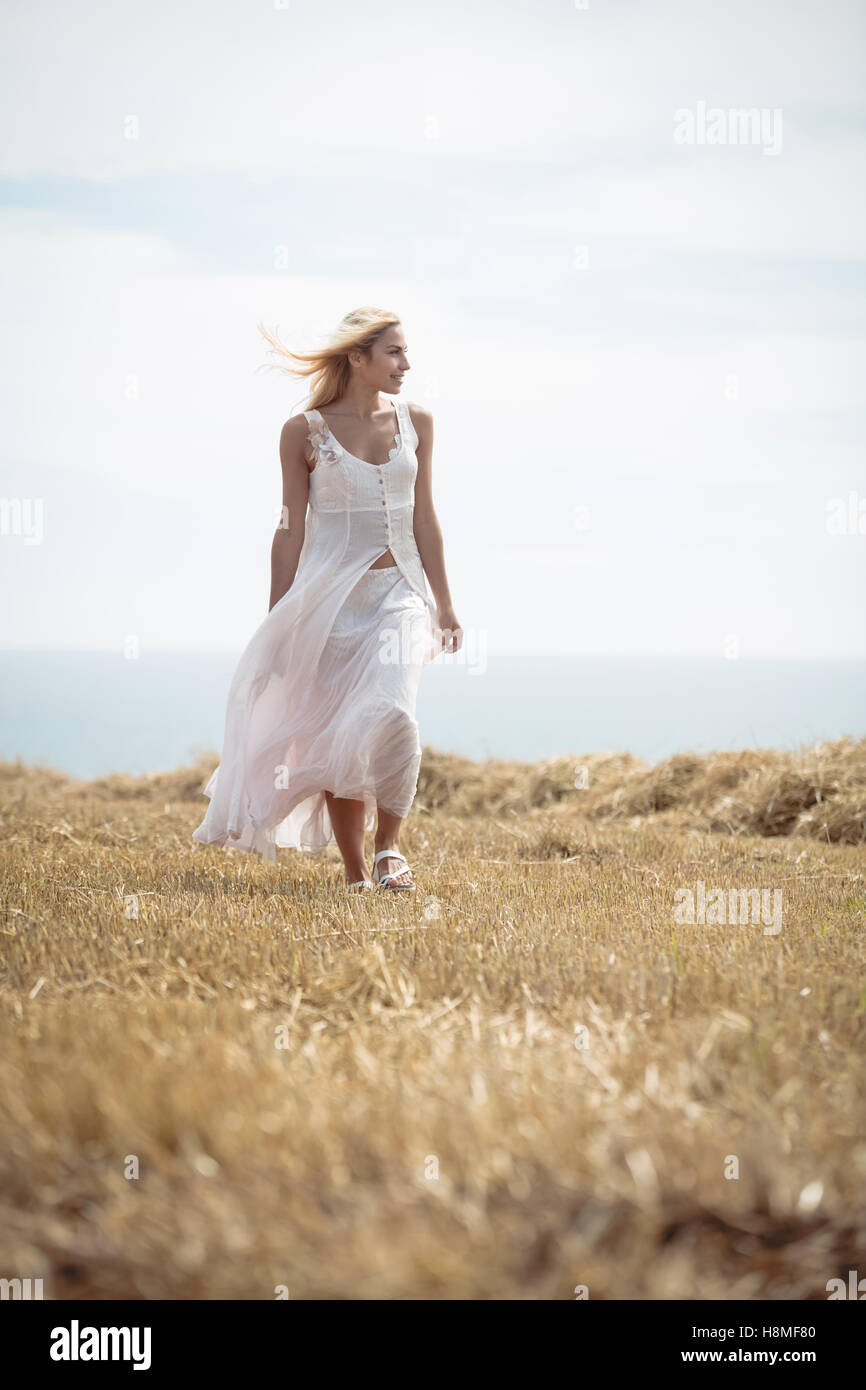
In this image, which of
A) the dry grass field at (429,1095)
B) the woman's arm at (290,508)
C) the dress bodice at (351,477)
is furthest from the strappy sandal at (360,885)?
the dress bodice at (351,477)

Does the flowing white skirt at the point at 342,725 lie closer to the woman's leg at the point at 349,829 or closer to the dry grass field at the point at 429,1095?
the woman's leg at the point at 349,829

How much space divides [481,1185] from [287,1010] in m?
1.29

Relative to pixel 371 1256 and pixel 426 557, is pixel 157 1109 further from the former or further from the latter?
pixel 426 557

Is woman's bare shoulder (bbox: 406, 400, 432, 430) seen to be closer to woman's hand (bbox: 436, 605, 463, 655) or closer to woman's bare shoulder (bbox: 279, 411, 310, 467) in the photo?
woman's bare shoulder (bbox: 279, 411, 310, 467)

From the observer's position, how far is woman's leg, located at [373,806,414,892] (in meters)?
5.18

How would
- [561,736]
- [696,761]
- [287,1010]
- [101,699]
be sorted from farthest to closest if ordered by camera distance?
[101,699] < [561,736] < [696,761] < [287,1010]

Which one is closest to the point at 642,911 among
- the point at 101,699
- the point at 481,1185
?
the point at 481,1185

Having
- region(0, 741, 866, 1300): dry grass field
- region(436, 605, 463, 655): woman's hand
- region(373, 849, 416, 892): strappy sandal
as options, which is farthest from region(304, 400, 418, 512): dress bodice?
region(0, 741, 866, 1300): dry grass field

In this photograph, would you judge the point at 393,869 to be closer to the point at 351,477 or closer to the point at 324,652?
the point at 324,652

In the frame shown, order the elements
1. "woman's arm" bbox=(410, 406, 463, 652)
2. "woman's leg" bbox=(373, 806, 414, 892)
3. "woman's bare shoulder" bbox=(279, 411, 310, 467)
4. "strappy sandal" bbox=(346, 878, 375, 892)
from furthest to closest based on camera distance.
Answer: "woman's arm" bbox=(410, 406, 463, 652) → "woman's bare shoulder" bbox=(279, 411, 310, 467) → "woman's leg" bbox=(373, 806, 414, 892) → "strappy sandal" bbox=(346, 878, 375, 892)

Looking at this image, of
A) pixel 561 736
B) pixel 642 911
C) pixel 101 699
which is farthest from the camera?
pixel 101 699

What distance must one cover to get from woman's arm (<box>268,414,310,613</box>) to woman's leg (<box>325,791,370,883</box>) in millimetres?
947

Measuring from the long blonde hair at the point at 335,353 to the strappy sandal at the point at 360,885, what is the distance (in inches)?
83.3
